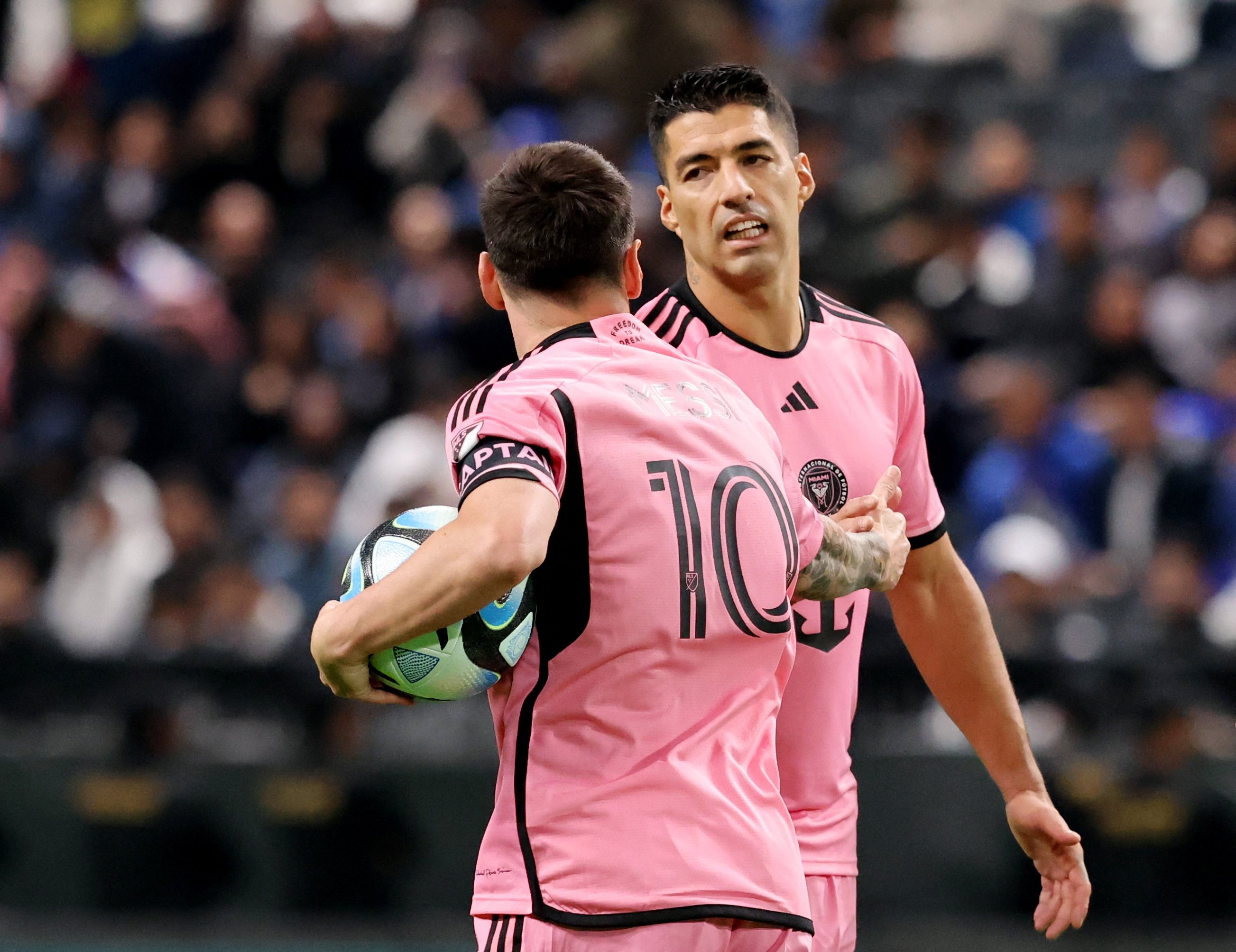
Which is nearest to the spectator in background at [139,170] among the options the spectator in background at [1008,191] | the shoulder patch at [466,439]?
the spectator in background at [1008,191]

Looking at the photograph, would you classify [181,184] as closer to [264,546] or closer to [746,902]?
[264,546]

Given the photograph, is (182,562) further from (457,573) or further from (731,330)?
(457,573)

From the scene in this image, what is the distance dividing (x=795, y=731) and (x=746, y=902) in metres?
1.11

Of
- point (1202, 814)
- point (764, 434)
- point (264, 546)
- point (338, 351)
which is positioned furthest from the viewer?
point (338, 351)

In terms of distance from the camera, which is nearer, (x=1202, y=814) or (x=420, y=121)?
(x=1202, y=814)

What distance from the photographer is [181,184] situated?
1155 cm

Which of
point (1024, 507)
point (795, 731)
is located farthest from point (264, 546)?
point (795, 731)

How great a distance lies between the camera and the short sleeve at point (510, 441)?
299cm

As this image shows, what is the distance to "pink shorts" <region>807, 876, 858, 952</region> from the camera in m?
4.17

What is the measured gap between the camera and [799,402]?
13.8 feet

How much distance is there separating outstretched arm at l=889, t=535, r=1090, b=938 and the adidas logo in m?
0.47

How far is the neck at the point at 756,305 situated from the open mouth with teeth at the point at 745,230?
0.36 ft

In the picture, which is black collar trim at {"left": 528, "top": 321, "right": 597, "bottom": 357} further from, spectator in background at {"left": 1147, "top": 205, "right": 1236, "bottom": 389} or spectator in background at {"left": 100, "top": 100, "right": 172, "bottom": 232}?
spectator in background at {"left": 100, "top": 100, "right": 172, "bottom": 232}

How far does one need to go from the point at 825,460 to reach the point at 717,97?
867 millimetres
